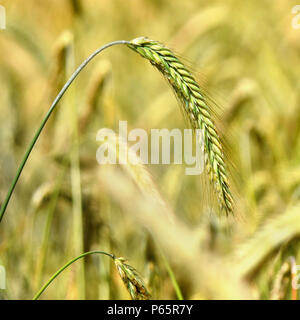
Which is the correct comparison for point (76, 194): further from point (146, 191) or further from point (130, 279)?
point (130, 279)

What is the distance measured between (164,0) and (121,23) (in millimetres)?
923

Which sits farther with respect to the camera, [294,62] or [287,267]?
[294,62]

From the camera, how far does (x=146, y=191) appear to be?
123 cm

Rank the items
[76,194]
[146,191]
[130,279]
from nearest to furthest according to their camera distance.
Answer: [130,279], [146,191], [76,194]

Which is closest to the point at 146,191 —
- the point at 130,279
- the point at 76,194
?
the point at 130,279

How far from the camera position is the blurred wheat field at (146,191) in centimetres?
138

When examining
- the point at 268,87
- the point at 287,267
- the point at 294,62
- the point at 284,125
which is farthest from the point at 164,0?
the point at 287,267

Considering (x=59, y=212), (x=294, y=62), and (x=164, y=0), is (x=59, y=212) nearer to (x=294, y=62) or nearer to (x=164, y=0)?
(x=294, y=62)

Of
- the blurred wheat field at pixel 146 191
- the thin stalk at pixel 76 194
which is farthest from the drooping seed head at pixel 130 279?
the thin stalk at pixel 76 194

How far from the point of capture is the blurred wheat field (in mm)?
1377

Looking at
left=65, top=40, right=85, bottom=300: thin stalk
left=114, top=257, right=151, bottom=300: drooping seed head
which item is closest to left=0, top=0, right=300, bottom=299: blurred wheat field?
left=65, top=40, right=85, bottom=300: thin stalk

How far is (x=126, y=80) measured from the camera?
15.1ft

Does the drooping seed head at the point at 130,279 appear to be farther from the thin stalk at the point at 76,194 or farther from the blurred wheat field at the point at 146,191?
the thin stalk at the point at 76,194

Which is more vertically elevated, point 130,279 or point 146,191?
point 146,191
